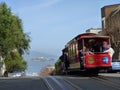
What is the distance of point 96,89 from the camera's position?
22016 millimetres

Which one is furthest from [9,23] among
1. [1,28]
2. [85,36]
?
[85,36]

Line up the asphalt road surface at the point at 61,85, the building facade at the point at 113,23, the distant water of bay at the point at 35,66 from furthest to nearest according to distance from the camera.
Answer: the distant water of bay at the point at 35,66
the building facade at the point at 113,23
the asphalt road surface at the point at 61,85

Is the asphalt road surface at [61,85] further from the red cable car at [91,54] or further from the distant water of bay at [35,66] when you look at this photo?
the distant water of bay at [35,66]

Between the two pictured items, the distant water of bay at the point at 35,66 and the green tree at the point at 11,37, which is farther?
the distant water of bay at the point at 35,66

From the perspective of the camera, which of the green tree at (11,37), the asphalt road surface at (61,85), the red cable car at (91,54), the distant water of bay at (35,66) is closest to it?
the asphalt road surface at (61,85)

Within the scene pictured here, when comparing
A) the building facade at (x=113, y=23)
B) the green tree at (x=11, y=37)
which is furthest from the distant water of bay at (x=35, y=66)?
the green tree at (x=11, y=37)

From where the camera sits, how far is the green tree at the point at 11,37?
6481 cm

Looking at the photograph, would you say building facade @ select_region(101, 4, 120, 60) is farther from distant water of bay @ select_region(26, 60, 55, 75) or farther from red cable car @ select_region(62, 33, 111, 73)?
red cable car @ select_region(62, 33, 111, 73)

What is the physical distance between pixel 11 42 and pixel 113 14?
25294mm

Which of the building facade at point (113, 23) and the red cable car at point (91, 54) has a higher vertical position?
the building facade at point (113, 23)

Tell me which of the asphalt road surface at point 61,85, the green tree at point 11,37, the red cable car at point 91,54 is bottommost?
the asphalt road surface at point 61,85

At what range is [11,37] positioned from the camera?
6656cm

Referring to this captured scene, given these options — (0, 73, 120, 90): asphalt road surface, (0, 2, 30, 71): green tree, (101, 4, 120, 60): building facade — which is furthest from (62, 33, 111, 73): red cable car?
(101, 4, 120, 60): building facade

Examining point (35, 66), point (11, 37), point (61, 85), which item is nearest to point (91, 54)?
point (61, 85)
